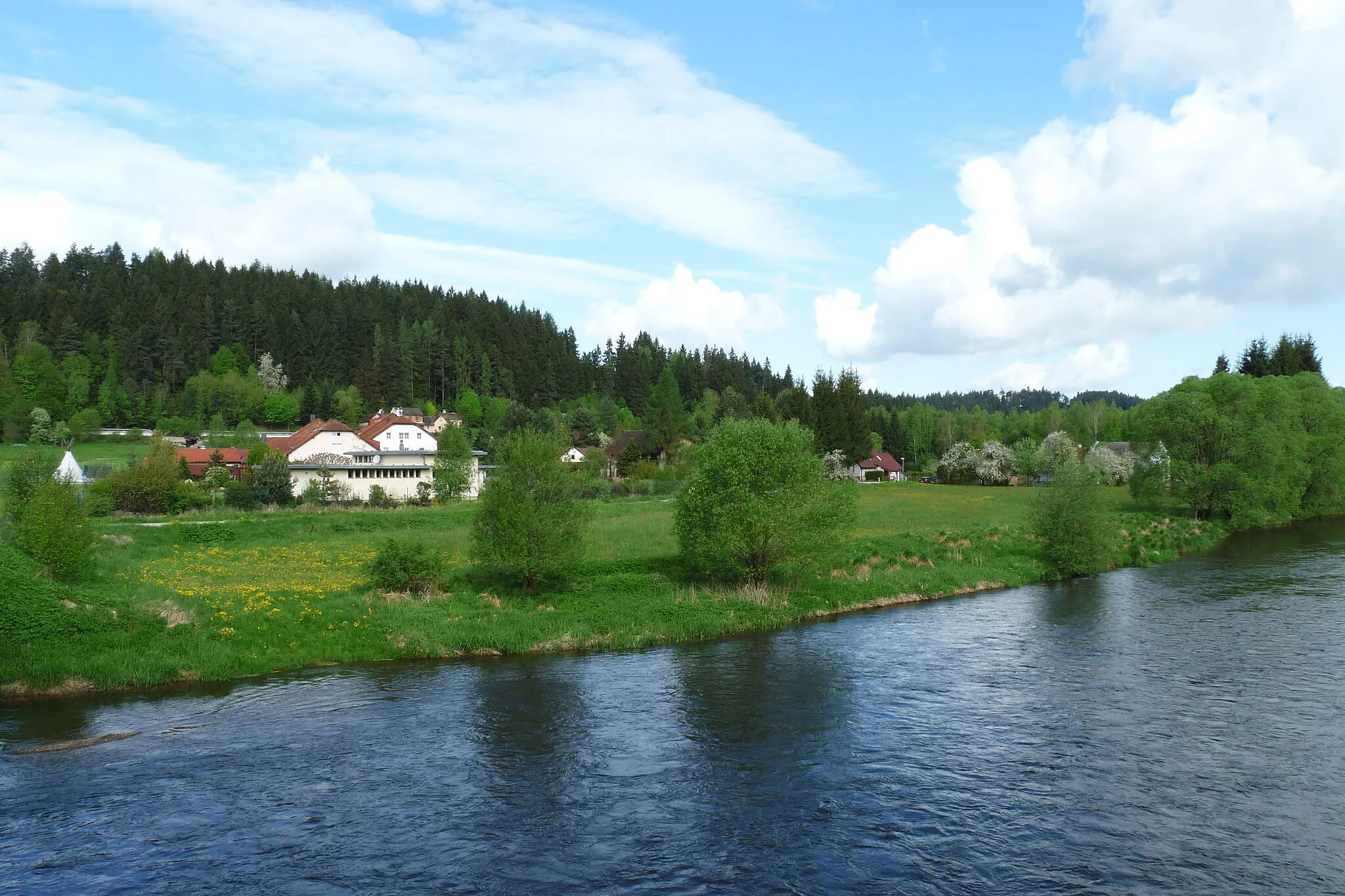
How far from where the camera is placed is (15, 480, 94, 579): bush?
32.2 metres

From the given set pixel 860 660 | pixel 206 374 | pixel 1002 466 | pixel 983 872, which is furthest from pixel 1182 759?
pixel 206 374

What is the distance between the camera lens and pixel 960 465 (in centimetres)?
13150

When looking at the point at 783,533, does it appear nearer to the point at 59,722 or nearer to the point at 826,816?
the point at 826,816

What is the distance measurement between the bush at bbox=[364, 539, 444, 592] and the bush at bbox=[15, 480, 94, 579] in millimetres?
11033

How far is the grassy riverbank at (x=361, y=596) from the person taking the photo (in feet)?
93.8

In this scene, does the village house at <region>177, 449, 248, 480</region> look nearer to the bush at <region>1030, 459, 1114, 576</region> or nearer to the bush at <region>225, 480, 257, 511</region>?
the bush at <region>225, 480, 257, 511</region>

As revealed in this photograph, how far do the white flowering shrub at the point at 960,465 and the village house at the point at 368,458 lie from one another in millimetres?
74285

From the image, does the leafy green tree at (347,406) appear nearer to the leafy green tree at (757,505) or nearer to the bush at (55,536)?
the bush at (55,536)

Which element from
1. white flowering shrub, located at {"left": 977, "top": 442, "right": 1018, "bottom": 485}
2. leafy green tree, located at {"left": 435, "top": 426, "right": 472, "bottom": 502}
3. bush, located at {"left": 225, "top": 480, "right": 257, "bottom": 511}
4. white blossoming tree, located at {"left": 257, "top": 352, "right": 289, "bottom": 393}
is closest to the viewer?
bush, located at {"left": 225, "top": 480, "right": 257, "bottom": 511}

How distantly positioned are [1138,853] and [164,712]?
84.4ft

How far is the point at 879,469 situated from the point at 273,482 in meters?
93.3

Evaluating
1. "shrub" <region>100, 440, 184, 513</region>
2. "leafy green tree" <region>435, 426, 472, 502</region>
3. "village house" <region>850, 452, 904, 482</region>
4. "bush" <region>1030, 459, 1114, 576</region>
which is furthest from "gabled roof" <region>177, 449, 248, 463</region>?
"village house" <region>850, 452, 904, 482</region>

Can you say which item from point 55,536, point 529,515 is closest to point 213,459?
point 55,536

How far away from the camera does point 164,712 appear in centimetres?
2509
